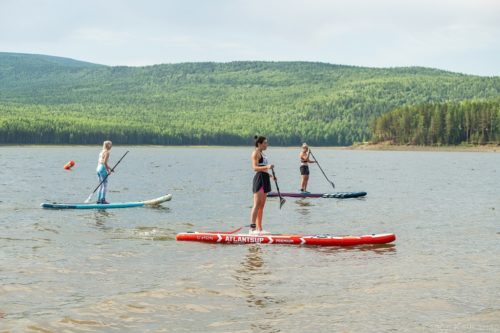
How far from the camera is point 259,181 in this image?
65.4ft

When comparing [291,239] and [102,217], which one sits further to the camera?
[102,217]

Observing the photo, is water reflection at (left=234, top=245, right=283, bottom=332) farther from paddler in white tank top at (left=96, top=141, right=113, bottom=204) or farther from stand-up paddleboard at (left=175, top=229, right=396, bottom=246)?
paddler in white tank top at (left=96, top=141, right=113, bottom=204)

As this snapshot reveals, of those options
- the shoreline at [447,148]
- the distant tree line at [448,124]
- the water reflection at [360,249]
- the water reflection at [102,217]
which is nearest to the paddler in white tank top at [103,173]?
the water reflection at [102,217]

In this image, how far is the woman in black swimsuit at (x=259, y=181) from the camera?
19469 millimetres

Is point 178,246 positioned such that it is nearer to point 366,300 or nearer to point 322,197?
point 366,300

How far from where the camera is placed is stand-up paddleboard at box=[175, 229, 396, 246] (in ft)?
61.2

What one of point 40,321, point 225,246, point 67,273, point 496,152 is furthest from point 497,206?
point 496,152

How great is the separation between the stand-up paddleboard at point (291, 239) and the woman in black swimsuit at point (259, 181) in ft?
2.06

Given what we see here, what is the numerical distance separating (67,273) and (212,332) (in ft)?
17.6

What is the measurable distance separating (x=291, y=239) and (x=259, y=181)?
2129 mm

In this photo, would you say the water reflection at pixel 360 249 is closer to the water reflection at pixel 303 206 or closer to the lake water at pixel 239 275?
the lake water at pixel 239 275

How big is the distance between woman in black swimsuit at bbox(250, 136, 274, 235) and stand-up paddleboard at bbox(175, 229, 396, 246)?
629 mm

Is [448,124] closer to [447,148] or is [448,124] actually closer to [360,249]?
[447,148]

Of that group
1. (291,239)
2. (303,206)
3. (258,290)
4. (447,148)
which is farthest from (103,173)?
(447,148)
